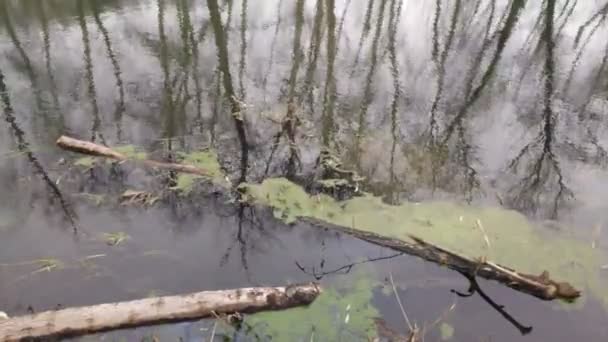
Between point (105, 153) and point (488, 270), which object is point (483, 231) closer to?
point (488, 270)

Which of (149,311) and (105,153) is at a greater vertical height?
(105,153)

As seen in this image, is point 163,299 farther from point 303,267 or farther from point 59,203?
point 59,203

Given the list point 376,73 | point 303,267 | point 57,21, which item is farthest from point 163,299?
point 57,21

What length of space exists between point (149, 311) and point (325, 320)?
1.26 m

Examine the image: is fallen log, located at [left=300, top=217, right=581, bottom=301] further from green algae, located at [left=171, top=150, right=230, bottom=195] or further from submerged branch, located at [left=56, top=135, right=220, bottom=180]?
submerged branch, located at [left=56, top=135, right=220, bottom=180]

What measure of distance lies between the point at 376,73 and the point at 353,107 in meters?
1.38

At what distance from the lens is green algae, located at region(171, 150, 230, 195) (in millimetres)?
5578

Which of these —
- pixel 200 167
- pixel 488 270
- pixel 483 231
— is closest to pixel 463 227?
pixel 483 231

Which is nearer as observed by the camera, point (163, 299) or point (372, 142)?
point (163, 299)

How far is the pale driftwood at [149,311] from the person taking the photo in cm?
372

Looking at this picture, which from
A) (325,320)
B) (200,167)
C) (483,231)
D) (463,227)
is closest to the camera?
(325,320)

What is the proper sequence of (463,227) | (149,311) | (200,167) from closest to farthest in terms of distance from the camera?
(149,311) → (463,227) → (200,167)

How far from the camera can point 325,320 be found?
4.09 m

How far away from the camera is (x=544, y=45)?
9.69m
